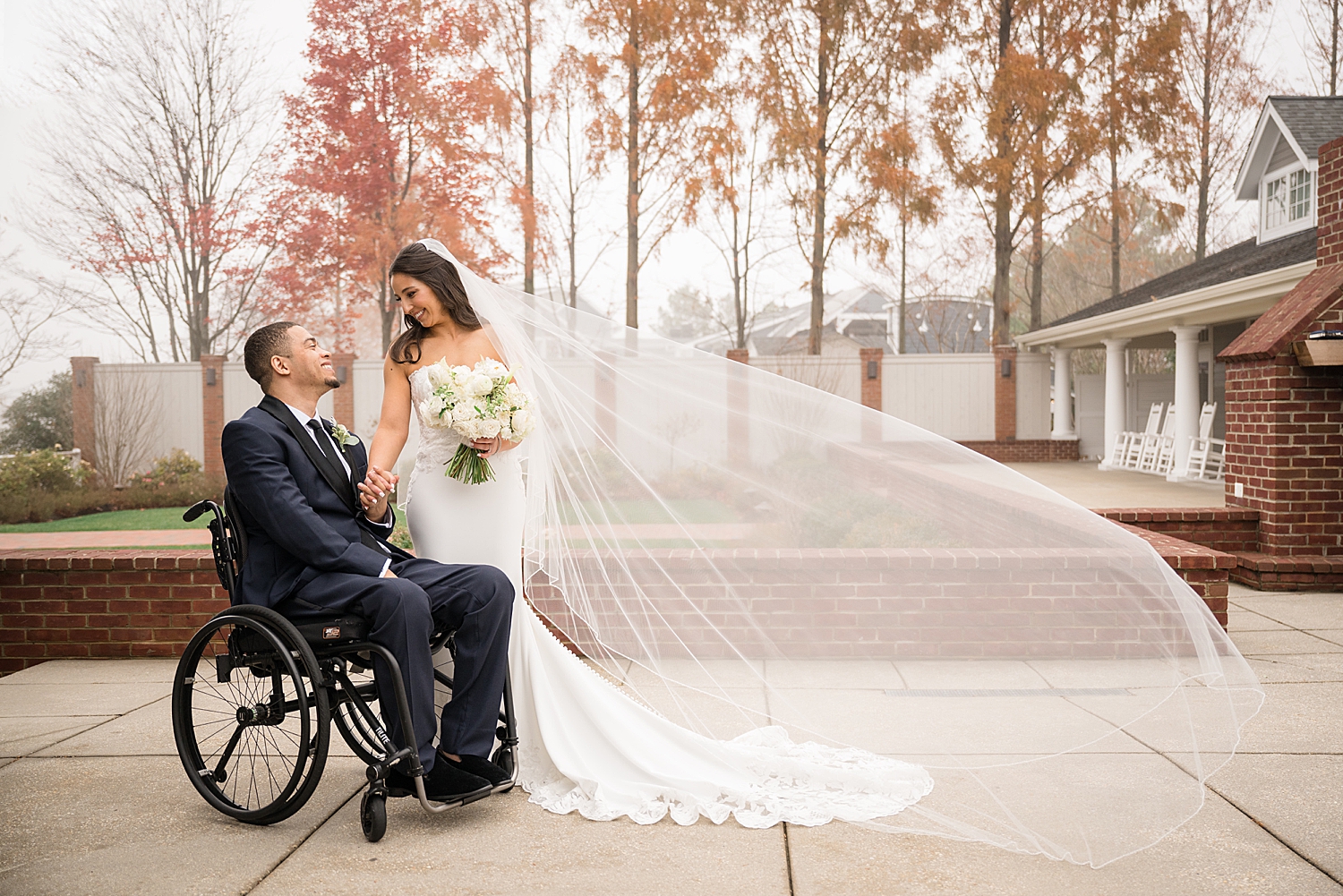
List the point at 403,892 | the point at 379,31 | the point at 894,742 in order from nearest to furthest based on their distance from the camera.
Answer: the point at 403,892
the point at 894,742
the point at 379,31

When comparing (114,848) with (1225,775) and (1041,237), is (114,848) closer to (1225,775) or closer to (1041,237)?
(1225,775)

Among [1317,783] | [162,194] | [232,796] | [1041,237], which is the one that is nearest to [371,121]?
[162,194]

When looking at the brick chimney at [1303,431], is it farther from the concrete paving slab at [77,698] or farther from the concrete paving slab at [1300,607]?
the concrete paving slab at [77,698]

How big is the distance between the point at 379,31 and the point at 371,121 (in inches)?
72.0

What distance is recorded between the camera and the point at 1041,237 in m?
24.4

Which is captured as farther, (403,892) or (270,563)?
(270,563)

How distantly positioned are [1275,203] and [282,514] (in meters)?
19.3

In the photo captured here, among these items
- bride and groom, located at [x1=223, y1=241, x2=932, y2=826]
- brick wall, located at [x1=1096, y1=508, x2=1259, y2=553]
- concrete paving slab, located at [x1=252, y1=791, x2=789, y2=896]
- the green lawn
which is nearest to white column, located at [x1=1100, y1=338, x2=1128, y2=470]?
brick wall, located at [x1=1096, y1=508, x2=1259, y2=553]

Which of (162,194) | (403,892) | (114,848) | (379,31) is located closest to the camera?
(403,892)

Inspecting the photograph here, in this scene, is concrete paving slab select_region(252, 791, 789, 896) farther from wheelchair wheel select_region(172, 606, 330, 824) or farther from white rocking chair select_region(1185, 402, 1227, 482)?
white rocking chair select_region(1185, 402, 1227, 482)

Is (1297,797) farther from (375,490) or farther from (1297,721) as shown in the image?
(375,490)

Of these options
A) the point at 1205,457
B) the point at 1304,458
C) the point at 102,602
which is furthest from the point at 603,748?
the point at 1205,457

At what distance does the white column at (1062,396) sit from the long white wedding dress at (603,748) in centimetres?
1855

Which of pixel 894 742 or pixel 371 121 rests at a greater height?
pixel 371 121
